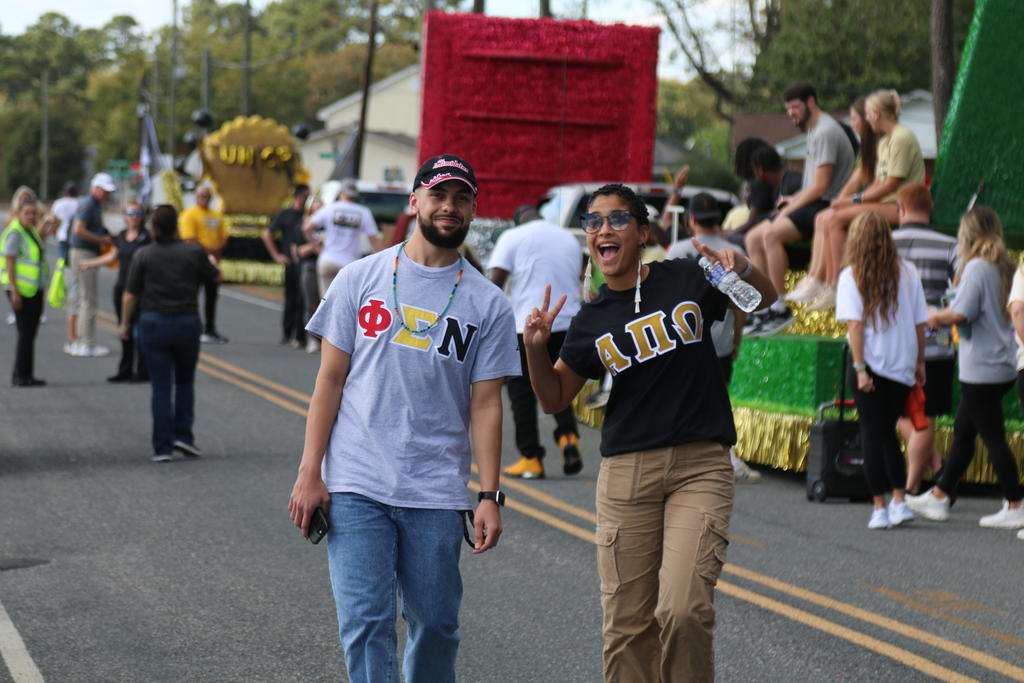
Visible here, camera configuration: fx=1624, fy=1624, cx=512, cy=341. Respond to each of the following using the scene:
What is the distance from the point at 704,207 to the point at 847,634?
4.23m

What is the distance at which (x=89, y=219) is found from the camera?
17.4 meters

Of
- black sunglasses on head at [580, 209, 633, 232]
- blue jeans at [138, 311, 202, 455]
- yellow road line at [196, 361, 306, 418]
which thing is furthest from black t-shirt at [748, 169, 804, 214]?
black sunglasses on head at [580, 209, 633, 232]

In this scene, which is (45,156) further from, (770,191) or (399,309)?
(399,309)

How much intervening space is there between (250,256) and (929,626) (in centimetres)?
2691

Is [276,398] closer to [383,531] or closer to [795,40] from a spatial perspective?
[383,531]

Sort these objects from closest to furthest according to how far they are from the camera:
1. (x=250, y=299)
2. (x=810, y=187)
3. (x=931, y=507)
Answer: (x=931, y=507) < (x=810, y=187) < (x=250, y=299)

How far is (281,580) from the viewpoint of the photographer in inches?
296

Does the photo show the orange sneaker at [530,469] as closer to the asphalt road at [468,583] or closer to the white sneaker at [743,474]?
the asphalt road at [468,583]

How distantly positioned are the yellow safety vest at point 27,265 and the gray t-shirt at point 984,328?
347 inches

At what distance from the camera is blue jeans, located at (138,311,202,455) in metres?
11.0

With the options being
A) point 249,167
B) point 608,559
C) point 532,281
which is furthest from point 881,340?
point 249,167

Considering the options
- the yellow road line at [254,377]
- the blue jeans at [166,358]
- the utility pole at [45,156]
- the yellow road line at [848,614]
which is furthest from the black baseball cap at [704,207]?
the utility pole at [45,156]

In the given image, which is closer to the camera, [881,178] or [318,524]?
[318,524]

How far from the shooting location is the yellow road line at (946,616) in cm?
668
